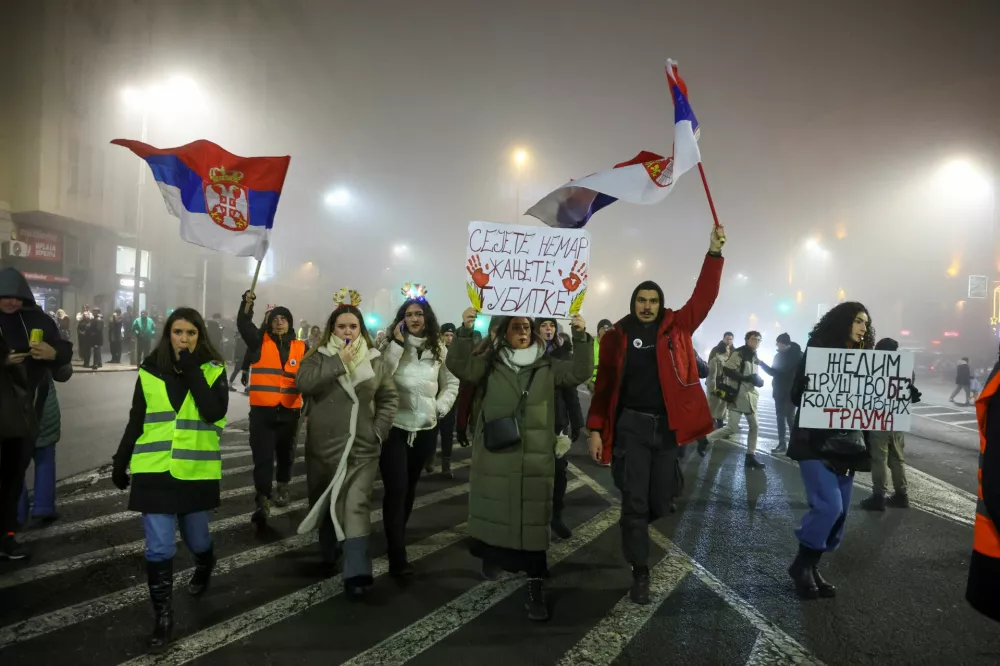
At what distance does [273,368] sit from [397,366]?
5.74 feet

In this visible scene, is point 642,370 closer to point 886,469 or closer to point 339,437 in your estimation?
point 339,437

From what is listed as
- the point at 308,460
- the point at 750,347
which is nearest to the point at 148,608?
the point at 308,460

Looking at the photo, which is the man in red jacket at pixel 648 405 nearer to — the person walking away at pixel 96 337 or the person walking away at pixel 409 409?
the person walking away at pixel 409 409

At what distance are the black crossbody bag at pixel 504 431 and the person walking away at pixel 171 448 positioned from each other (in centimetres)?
173

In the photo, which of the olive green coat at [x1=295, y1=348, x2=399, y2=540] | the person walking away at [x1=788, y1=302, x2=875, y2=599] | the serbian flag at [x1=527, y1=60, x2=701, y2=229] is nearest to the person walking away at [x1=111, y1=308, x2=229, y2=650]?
Result: the olive green coat at [x1=295, y1=348, x2=399, y2=540]

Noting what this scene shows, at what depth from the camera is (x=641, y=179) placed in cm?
507

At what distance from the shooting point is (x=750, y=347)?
10.1 metres

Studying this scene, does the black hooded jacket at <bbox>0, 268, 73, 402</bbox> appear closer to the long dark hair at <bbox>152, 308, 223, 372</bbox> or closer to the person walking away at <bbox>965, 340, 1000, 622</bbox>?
the long dark hair at <bbox>152, 308, 223, 372</bbox>

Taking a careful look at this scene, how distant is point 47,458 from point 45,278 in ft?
90.5

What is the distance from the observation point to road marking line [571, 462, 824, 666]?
142 inches

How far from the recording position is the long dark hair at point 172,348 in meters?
3.88

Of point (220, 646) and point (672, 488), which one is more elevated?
point (672, 488)

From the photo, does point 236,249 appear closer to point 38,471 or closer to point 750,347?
point 38,471

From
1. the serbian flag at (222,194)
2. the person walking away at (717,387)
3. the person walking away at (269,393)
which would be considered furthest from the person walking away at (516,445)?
the person walking away at (717,387)
